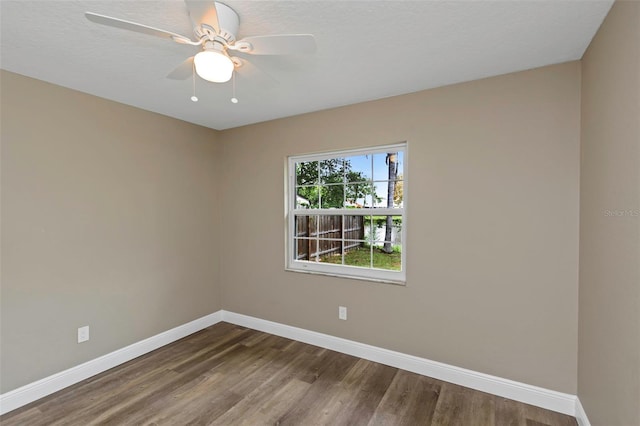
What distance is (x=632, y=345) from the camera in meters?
1.25

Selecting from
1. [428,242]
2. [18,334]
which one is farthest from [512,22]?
[18,334]

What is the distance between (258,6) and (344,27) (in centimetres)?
47

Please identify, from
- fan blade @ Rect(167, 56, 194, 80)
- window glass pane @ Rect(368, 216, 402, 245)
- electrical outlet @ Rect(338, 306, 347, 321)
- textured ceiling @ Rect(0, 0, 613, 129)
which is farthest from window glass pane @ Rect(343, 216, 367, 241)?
fan blade @ Rect(167, 56, 194, 80)

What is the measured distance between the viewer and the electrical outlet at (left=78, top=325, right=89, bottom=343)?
2.47m

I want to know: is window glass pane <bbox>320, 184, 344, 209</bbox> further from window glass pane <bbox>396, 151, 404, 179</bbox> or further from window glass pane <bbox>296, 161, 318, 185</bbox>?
window glass pane <bbox>396, 151, 404, 179</bbox>

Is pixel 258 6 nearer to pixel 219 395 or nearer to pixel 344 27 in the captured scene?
pixel 344 27

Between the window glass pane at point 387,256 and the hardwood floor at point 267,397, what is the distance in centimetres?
90

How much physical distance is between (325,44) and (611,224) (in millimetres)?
1823

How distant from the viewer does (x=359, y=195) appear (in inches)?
116

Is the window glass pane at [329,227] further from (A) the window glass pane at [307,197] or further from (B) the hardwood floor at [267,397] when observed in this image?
(B) the hardwood floor at [267,397]

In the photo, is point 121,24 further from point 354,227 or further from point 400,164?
point 354,227

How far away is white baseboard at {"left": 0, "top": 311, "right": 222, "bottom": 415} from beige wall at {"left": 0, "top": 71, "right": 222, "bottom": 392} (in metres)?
0.05

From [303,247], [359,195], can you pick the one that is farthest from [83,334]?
[359,195]

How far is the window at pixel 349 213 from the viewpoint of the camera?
9.09 feet
